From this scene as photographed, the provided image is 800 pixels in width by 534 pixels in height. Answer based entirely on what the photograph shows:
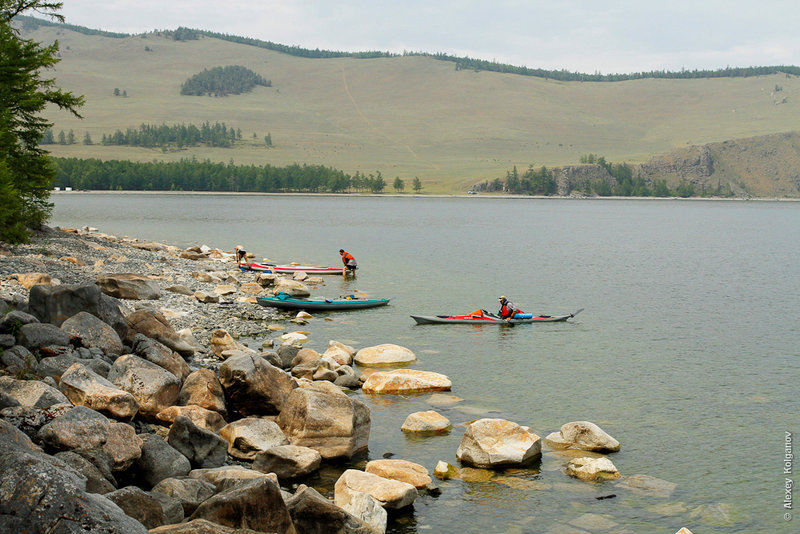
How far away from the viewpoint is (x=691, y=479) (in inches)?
677

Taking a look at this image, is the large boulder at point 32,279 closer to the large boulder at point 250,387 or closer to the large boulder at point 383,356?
the large boulder at point 250,387

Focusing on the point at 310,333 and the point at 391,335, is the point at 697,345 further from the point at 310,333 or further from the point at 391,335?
the point at 310,333

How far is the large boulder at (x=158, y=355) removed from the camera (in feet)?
62.9

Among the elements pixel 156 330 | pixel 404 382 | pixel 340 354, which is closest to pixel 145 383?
pixel 156 330

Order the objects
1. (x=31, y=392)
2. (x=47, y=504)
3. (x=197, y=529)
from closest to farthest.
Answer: (x=47, y=504) < (x=197, y=529) < (x=31, y=392)

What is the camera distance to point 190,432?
49.5 feet

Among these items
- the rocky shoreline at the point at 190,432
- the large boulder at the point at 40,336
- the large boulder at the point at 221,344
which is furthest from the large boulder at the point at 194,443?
the large boulder at the point at 221,344

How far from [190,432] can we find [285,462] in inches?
88.5

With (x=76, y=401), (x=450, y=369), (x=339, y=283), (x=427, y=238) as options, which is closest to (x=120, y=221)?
(x=427, y=238)

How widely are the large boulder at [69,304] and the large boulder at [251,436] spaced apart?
5291 millimetres

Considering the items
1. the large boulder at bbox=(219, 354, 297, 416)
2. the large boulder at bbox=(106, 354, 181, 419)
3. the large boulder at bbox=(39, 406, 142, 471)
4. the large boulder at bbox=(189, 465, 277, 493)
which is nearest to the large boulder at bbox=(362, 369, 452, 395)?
the large boulder at bbox=(219, 354, 297, 416)

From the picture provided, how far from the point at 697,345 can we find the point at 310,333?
17.7 metres

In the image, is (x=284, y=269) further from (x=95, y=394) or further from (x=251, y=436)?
(x=95, y=394)

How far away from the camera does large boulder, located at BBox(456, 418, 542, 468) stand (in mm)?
17219
